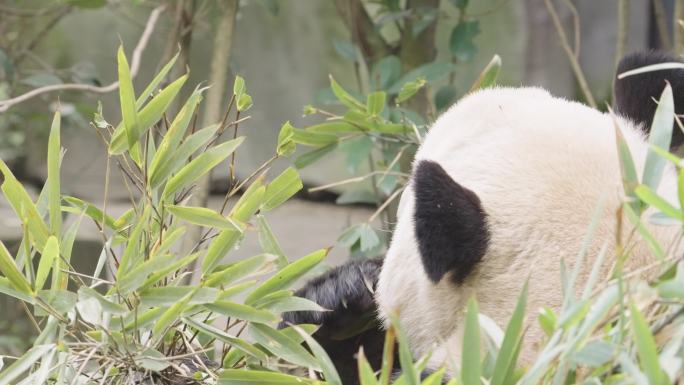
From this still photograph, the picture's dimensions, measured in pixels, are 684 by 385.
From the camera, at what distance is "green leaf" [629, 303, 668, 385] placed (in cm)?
70

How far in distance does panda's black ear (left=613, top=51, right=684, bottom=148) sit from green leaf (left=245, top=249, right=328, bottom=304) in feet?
1.66

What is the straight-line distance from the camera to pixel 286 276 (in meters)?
1.08

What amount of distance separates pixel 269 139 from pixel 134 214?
10.3 ft

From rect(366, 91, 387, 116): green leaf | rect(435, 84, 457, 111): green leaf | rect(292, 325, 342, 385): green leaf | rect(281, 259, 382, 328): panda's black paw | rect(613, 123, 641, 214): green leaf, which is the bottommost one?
rect(435, 84, 457, 111): green leaf

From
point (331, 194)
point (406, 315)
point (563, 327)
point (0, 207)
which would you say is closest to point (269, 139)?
point (331, 194)

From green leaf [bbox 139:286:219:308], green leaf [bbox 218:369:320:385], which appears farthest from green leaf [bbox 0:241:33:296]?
green leaf [bbox 218:369:320:385]

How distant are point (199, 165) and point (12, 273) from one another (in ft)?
0.78

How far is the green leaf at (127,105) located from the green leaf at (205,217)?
0.30 ft

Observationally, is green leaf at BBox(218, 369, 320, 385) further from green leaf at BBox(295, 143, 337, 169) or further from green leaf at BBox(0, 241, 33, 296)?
green leaf at BBox(295, 143, 337, 169)

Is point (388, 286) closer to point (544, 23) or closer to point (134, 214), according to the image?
point (134, 214)

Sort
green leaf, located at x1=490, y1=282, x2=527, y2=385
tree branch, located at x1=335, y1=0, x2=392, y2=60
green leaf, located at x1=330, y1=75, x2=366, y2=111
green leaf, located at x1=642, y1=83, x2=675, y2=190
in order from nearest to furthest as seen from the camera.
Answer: green leaf, located at x1=490, y1=282, x2=527, y2=385
green leaf, located at x1=642, y1=83, x2=675, y2=190
green leaf, located at x1=330, y1=75, x2=366, y2=111
tree branch, located at x1=335, y1=0, x2=392, y2=60

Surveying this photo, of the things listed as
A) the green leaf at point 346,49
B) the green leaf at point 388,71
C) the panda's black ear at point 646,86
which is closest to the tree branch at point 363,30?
the green leaf at point 346,49

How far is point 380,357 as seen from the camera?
1498 mm

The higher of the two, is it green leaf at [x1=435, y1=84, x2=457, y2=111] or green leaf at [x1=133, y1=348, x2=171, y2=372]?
green leaf at [x1=133, y1=348, x2=171, y2=372]
